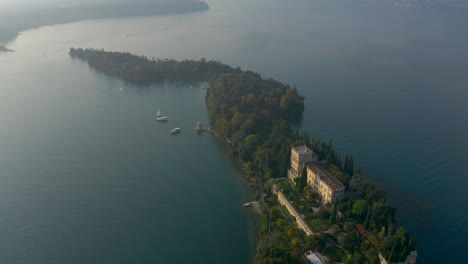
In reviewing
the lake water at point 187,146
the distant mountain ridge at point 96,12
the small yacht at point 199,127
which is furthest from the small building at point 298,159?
the distant mountain ridge at point 96,12

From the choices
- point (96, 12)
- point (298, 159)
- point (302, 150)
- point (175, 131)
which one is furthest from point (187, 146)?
point (96, 12)

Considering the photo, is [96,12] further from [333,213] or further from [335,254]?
[335,254]

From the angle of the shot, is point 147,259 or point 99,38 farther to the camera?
point 99,38

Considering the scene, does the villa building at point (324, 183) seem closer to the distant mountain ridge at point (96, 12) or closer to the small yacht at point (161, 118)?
the small yacht at point (161, 118)

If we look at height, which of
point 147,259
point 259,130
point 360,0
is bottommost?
point 147,259

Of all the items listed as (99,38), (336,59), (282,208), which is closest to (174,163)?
(282,208)

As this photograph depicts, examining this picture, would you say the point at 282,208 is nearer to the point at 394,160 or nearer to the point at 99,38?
the point at 394,160

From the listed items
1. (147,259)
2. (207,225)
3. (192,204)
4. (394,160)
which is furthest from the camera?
(394,160)
